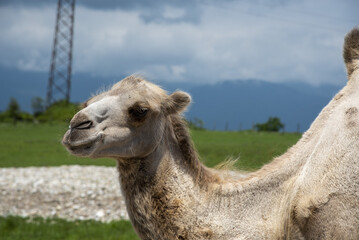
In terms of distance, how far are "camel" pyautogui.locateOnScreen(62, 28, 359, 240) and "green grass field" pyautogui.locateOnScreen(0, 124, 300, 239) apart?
23.5 inches

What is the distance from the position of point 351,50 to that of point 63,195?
10.9 metres

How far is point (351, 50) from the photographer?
4.62 m

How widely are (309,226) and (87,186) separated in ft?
38.8

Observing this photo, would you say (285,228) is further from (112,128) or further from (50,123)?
(50,123)

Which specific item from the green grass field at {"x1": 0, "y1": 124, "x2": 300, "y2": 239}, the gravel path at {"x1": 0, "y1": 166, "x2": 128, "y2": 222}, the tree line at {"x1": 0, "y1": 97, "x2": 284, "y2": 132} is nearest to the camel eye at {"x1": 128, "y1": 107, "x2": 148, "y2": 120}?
the green grass field at {"x1": 0, "y1": 124, "x2": 300, "y2": 239}

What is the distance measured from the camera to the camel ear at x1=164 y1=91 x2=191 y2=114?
4.29 m

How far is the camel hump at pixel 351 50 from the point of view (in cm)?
459

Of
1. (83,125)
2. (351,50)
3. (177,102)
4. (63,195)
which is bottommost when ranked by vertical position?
(63,195)

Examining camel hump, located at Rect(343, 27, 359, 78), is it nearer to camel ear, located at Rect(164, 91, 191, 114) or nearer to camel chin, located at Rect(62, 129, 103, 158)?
camel ear, located at Rect(164, 91, 191, 114)

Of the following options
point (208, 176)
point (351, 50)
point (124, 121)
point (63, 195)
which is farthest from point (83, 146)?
point (63, 195)

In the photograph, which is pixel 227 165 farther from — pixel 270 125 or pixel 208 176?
pixel 270 125

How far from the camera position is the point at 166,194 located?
13.1 ft

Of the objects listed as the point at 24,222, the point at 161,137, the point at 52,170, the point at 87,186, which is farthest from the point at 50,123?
the point at 161,137

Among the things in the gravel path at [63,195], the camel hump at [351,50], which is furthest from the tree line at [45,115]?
the camel hump at [351,50]
